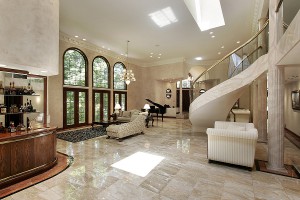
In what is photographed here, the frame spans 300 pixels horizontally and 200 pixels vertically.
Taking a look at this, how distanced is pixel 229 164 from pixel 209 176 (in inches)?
39.1

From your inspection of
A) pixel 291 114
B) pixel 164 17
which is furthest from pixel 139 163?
pixel 291 114

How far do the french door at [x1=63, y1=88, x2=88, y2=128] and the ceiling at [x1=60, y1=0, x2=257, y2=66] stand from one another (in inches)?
127

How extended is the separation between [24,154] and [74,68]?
6960mm

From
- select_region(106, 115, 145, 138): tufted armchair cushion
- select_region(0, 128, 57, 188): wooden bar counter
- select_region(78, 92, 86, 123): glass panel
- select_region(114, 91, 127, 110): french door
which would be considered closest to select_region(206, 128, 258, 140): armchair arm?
select_region(106, 115, 145, 138): tufted armchair cushion

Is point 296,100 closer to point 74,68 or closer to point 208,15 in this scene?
point 208,15

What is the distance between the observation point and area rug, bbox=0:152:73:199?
9.89 feet

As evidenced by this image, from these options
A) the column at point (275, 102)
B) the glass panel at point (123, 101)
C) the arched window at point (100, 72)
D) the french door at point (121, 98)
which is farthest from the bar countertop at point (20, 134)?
the glass panel at point (123, 101)

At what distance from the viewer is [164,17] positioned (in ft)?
21.6

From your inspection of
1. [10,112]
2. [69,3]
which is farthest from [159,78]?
[10,112]

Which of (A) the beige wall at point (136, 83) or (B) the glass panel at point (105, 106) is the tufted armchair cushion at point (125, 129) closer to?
(A) the beige wall at point (136, 83)

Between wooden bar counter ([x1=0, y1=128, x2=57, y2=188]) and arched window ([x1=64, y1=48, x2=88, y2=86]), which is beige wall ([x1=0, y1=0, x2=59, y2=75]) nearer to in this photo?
wooden bar counter ([x1=0, y1=128, x2=57, y2=188])

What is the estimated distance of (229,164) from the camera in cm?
421

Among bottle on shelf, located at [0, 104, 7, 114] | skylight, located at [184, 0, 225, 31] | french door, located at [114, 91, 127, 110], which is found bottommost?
bottle on shelf, located at [0, 104, 7, 114]

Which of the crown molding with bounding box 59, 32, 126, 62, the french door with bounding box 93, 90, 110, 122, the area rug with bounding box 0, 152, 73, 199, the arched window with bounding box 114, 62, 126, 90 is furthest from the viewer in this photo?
the arched window with bounding box 114, 62, 126, 90
